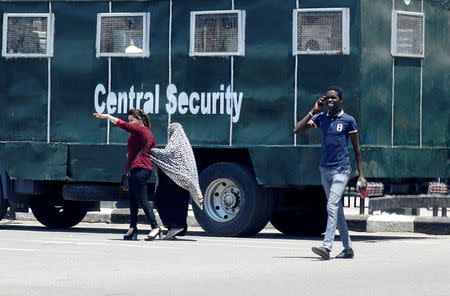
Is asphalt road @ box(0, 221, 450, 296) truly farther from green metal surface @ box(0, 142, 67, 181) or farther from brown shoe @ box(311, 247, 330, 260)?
green metal surface @ box(0, 142, 67, 181)

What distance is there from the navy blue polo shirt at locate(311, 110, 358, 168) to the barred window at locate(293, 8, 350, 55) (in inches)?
144

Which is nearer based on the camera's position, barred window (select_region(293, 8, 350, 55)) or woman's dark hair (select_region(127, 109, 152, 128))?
woman's dark hair (select_region(127, 109, 152, 128))

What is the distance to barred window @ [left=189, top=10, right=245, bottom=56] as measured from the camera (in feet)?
60.0

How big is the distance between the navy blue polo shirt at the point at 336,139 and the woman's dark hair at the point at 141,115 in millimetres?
3896

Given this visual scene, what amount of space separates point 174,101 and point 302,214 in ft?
8.33

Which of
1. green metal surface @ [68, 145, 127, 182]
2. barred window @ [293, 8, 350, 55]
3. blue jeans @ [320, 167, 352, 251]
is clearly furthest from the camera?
green metal surface @ [68, 145, 127, 182]

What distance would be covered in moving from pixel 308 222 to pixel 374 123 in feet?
7.45

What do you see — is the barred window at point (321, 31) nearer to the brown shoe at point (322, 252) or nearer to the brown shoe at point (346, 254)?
the brown shoe at point (346, 254)

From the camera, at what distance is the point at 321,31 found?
703 inches

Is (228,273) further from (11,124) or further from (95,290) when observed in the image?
(11,124)

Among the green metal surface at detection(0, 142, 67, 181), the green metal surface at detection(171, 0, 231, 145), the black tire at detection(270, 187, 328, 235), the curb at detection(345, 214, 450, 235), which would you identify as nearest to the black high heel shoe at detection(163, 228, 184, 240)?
the green metal surface at detection(171, 0, 231, 145)

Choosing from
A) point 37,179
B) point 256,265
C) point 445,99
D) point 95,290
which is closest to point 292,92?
point 445,99

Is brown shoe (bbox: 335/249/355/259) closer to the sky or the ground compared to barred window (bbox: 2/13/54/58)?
closer to the ground

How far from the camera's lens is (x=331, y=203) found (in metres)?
13.8
